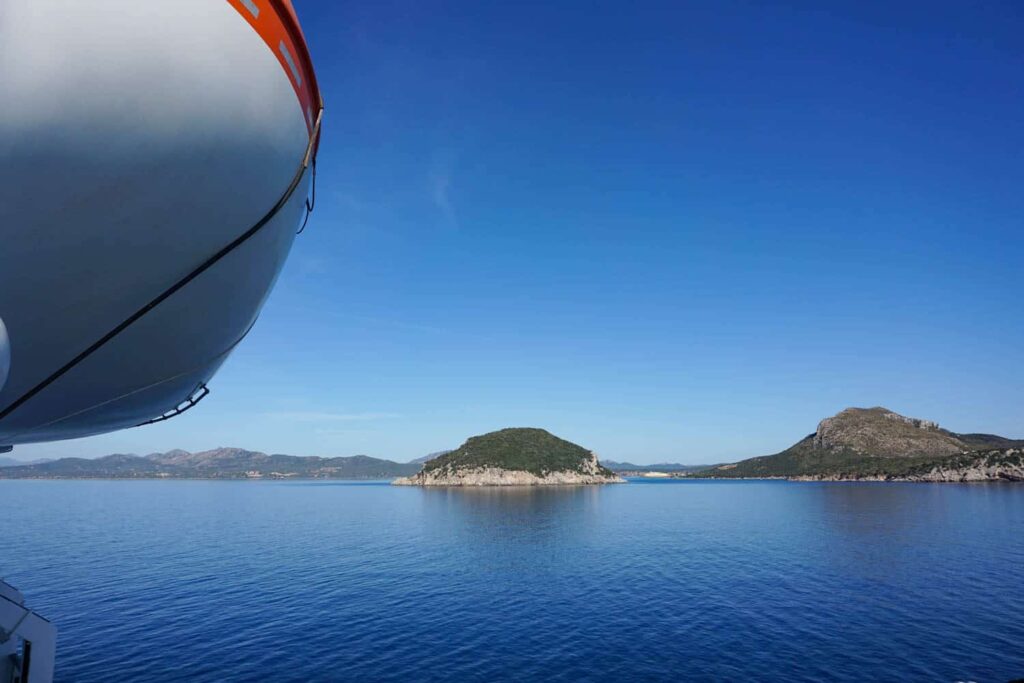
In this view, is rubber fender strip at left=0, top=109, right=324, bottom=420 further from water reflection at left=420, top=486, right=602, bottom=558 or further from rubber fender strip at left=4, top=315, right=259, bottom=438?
water reflection at left=420, top=486, right=602, bottom=558

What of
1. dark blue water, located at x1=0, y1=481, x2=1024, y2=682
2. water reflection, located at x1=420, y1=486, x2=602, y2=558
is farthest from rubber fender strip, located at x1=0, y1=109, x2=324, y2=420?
water reflection, located at x1=420, y1=486, x2=602, y2=558

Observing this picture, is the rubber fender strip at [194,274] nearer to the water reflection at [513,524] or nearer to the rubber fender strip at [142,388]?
the rubber fender strip at [142,388]

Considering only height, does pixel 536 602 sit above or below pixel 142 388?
below

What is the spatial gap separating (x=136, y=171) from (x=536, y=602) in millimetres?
43689

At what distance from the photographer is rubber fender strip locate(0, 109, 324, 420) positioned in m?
5.07

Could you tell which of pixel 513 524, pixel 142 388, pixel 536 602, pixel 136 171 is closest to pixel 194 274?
pixel 136 171

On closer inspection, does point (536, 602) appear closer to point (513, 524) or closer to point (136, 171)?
point (136, 171)

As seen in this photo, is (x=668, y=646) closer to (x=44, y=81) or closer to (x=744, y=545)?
(x=44, y=81)

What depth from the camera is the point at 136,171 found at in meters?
3.95

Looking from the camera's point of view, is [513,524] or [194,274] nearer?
[194,274]

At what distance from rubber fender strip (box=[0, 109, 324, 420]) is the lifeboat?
0.7 inches

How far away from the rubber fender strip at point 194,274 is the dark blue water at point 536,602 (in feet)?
85.8

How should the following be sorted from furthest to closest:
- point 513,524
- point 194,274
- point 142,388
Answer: point 513,524, point 142,388, point 194,274

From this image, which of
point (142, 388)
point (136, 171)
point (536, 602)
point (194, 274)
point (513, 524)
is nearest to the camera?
point (136, 171)
